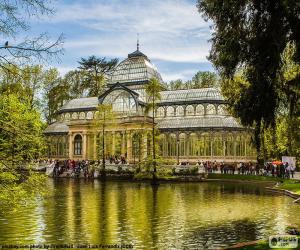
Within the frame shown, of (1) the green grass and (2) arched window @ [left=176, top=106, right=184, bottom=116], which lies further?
(2) arched window @ [left=176, top=106, right=184, bottom=116]

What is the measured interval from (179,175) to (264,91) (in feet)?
106

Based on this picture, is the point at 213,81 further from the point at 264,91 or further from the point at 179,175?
the point at 264,91

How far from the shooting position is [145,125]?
210 feet

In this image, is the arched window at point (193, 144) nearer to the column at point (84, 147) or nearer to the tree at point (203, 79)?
the column at point (84, 147)

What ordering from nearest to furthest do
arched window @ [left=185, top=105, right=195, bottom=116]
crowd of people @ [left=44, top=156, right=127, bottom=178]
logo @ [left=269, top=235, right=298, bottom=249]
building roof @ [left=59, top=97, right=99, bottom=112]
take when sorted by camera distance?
1. logo @ [left=269, top=235, right=298, bottom=249]
2. crowd of people @ [left=44, top=156, right=127, bottom=178]
3. arched window @ [left=185, top=105, right=195, bottom=116]
4. building roof @ [left=59, top=97, right=99, bottom=112]

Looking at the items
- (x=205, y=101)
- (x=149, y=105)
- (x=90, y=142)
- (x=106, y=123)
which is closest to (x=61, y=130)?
(x=90, y=142)

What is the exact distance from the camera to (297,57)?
15438mm

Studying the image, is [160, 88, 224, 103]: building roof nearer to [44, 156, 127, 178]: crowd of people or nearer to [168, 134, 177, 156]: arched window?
[168, 134, 177, 156]: arched window

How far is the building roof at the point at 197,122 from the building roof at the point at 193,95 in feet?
10.5

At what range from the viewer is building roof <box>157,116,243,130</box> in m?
60.5

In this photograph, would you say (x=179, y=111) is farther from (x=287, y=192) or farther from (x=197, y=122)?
(x=287, y=192)

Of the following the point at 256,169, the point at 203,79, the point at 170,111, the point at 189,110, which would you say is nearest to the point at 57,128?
the point at 170,111

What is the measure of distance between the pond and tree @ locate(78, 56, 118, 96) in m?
66.3

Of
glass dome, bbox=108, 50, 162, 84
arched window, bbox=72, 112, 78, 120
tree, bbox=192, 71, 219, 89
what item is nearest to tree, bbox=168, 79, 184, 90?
tree, bbox=192, 71, 219, 89
